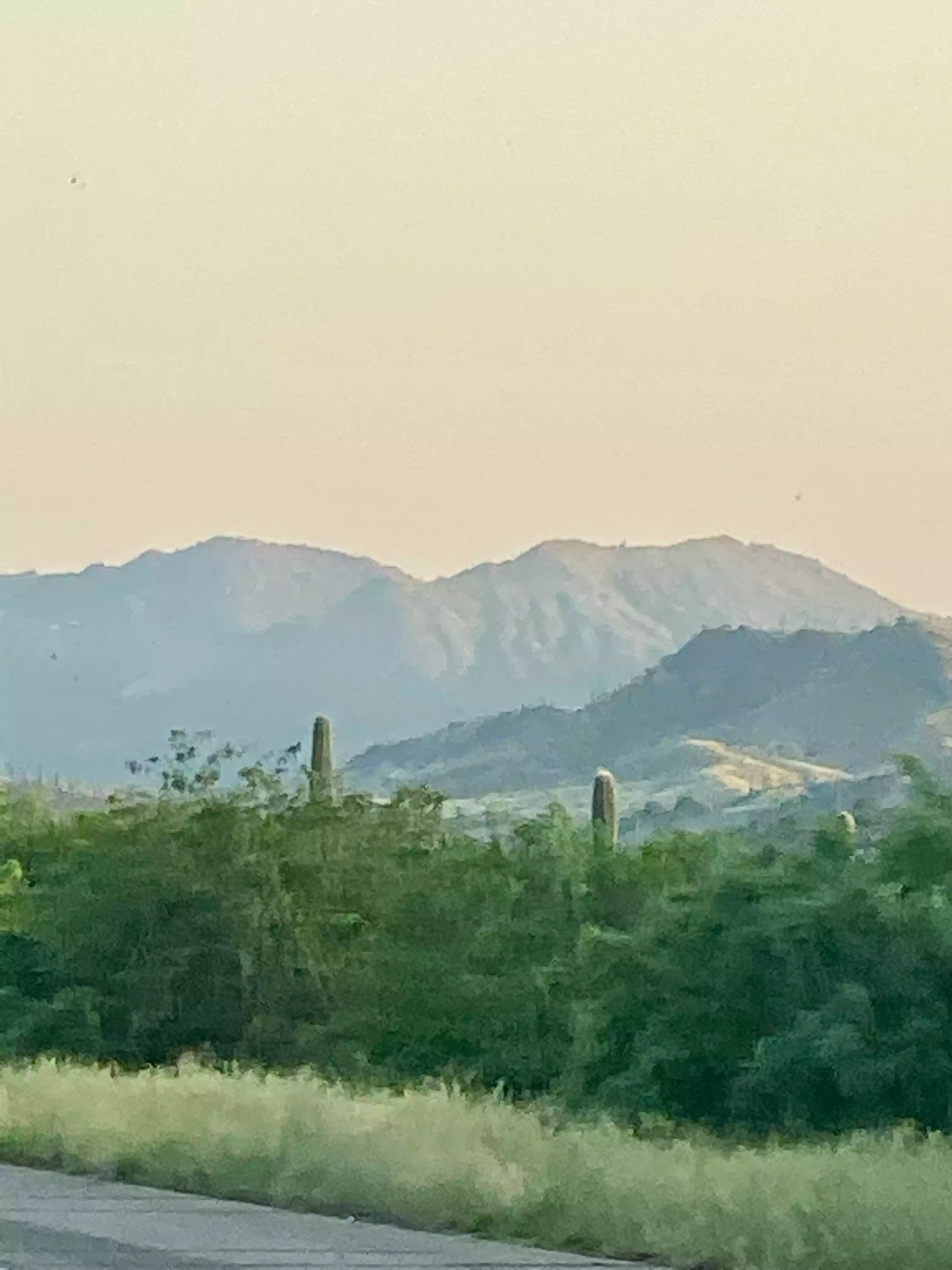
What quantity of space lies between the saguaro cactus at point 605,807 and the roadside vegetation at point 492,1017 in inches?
16.8

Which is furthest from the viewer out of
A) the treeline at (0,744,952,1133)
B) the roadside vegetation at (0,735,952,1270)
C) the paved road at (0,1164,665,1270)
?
the treeline at (0,744,952,1133)

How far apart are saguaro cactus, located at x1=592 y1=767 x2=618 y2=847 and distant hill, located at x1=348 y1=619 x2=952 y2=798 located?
250 ft

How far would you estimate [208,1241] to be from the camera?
1023 cm

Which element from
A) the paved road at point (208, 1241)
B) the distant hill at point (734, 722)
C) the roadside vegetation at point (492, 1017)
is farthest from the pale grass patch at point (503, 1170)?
the distant hill at point (734, 722)

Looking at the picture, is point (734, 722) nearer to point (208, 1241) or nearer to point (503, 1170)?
point (503, 1170)

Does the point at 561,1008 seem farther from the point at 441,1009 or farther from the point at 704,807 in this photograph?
the point at 704,807

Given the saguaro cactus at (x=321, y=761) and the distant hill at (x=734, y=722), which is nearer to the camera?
the saguaro cactus at (x=321, y=761)

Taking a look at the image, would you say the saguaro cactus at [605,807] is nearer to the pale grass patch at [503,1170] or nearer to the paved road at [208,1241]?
the pale grass patch at [503,1170]

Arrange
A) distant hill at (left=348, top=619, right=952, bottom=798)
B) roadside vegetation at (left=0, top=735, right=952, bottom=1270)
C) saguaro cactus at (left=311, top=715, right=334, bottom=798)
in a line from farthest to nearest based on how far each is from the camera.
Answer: distant hill at (left=348, top=619, right=952, bottom=798)
saguaro cactus at (left=311, top=715, right=334, bottom=798)
roadside vegetation at (left=0, top=735, right=952, bottom=1270)

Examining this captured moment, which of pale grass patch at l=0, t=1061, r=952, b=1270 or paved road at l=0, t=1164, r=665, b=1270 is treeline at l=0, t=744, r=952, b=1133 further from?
paved road at l=0, t=1164, r=665, b=1270

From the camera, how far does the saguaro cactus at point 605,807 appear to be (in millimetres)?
25047

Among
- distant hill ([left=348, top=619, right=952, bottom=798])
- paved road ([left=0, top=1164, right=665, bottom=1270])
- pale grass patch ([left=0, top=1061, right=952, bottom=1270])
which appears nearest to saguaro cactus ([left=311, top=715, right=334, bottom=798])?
pale grass patch ([left=0, top=1061, right=952, bottom=1270])

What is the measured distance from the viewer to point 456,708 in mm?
197875

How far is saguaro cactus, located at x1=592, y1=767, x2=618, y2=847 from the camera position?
82.2 feet
